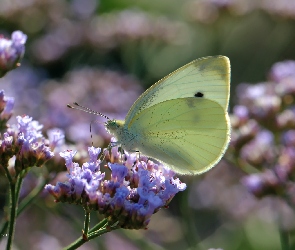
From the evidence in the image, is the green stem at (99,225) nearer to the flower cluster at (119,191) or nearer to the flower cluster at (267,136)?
the flower cluster at (119,191)

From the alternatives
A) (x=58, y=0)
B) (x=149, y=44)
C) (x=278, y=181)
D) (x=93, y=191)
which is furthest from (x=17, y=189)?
(x=58, y=0)

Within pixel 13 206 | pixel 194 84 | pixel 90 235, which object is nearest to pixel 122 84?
pixel 194 84

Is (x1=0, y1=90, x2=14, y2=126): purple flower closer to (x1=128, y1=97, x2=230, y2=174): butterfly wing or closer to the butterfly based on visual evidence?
the butterfly

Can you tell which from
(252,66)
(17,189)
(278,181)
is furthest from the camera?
(252,66)

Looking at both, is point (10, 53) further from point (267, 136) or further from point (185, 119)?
point (267, 136)

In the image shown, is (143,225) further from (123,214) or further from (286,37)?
(286,37)

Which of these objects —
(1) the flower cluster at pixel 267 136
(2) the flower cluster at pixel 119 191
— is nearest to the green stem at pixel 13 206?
(2) the flower cluster at pixel 119 191
